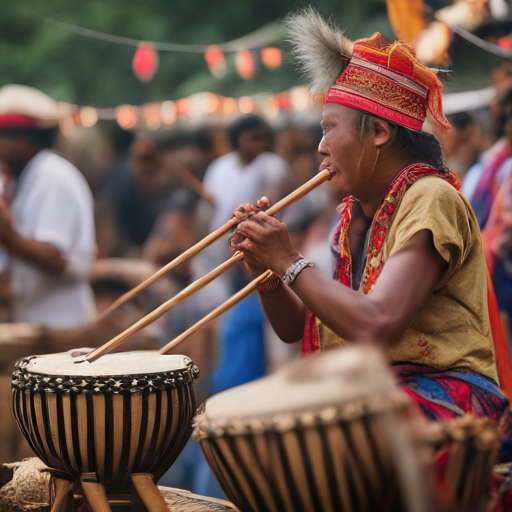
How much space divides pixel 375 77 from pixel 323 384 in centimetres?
111

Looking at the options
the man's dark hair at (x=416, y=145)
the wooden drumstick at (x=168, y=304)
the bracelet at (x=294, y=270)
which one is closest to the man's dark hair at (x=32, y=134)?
the wooden drumstick at (x=168, y=304)

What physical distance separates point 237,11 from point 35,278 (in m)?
11.0

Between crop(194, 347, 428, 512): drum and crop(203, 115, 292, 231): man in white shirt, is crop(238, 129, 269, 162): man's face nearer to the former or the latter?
crop(203, 115, 292, 231): man in white shirt

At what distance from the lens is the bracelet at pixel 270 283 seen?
2469mm

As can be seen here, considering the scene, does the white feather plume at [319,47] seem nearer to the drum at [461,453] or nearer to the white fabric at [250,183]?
the drum at [461,453]

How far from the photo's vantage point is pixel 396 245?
78.5 inches

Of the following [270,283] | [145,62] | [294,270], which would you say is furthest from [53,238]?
[145,62]

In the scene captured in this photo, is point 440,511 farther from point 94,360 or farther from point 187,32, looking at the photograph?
point 187,32

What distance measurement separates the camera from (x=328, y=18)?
248 cm

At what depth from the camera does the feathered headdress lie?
2.21m

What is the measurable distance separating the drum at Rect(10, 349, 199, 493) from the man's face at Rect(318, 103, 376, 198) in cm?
80

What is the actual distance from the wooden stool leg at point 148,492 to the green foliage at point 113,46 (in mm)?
10993

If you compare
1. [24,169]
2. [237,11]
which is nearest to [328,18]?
[24,169]

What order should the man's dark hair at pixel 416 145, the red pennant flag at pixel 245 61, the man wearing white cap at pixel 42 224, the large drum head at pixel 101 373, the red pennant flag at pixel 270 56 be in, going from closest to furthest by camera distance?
the large drum head at pixel 101 373 → the man's dark hair at pixel 416 145 → the man wearing white cap at pixel 42 224 → the red pennant flag at pixel 270 56 → the red pennant flag at pixel 245 61
